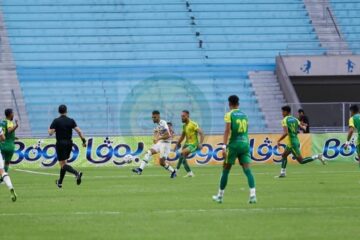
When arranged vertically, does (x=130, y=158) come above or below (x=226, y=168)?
above

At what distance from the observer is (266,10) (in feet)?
167

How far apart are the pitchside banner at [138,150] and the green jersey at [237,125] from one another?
19687mm

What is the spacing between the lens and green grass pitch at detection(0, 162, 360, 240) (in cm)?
1394

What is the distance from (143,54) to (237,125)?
28.3m

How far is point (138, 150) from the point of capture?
40.1m

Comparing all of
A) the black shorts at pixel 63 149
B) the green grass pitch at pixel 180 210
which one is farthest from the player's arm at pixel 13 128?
the black shorts at pixel 63 149

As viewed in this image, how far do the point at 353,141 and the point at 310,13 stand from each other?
1164 centimetres

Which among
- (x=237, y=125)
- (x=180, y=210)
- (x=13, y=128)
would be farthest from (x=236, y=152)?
(x=13, y=128)

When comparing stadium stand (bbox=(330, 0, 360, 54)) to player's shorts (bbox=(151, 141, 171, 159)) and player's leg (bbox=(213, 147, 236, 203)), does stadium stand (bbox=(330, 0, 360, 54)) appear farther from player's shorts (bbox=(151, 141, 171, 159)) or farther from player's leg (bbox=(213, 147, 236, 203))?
player's leg (bbox=(213, 147, 236, 203))

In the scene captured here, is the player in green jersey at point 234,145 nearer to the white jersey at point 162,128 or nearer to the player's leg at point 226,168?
the player's leg at point 226,168

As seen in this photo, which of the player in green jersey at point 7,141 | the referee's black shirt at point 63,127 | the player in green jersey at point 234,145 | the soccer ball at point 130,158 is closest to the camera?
the player in green jersey at point 234,145

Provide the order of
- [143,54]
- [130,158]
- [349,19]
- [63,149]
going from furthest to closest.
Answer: [349,19], [143,54], [130,158], [63,149]

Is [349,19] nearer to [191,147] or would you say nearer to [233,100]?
[191,147]

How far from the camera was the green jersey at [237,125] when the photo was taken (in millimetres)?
19359
